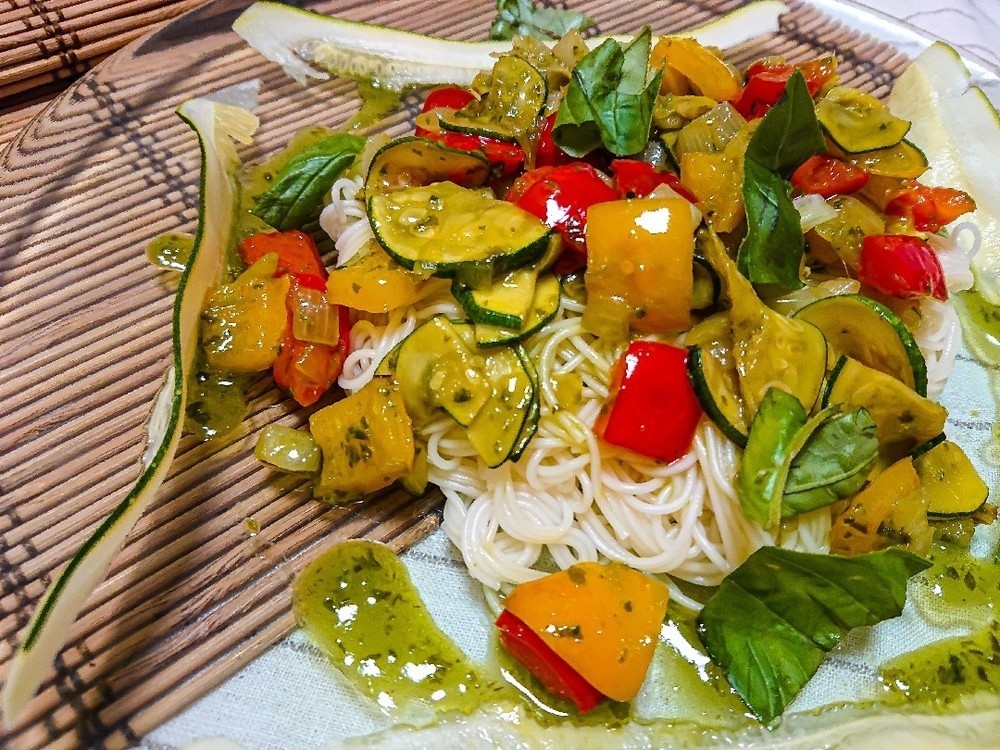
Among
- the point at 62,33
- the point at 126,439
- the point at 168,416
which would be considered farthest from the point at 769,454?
the point at 62,33

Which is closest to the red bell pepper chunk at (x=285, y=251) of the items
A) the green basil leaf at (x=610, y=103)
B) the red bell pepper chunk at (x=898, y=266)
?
the green basil leaf at (x=610, y=103)

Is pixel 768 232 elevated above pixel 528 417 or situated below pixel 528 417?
above

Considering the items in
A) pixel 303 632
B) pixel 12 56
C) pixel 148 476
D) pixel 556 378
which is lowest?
pixel 303 632

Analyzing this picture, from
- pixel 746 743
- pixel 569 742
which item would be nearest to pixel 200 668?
pixel 569 742

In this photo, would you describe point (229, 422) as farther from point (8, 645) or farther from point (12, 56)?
point (12, 56)

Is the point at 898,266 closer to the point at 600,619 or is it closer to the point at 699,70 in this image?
the point at 699,70

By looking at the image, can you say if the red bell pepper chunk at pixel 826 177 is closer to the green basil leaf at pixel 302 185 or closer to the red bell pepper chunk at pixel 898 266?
the red bell pepper chunk at pixel 898 266

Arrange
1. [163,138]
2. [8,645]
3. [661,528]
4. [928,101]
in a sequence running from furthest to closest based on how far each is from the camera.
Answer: [928,101] → [163,138] → [661,528] → [8,645]
